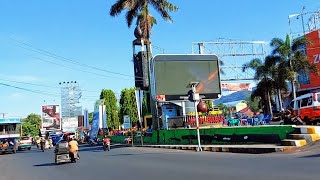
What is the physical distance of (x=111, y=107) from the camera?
274 feet

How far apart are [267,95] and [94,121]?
924 inches

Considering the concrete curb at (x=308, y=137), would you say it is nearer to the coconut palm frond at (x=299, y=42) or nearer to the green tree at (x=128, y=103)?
the coconut palm frond at (x=299, y=42)

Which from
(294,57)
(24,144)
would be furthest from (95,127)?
(294,57)

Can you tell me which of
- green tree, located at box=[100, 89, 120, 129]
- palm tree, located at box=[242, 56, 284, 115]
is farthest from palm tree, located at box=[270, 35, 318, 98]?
green tree, located at box=[100, 89, 120, 129]

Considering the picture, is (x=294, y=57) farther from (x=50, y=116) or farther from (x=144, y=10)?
(x=50, y=116)

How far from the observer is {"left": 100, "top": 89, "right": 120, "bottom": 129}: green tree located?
83.2 meters

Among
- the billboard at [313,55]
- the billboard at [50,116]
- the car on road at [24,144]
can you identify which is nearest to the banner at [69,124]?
the billboard at [50,116]

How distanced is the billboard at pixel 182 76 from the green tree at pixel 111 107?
4568 cm

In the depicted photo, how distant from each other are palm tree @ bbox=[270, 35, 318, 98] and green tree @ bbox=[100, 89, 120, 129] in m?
44.9

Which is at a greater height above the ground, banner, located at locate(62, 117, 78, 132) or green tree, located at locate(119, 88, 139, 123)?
green tree, located at locate(119, 88, 139, 123)

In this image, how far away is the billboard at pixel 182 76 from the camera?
123 feet

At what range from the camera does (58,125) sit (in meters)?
107

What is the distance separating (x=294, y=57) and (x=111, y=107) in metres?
46.9

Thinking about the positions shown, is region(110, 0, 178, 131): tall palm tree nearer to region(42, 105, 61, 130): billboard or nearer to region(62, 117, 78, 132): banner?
region(62, 117, 78, 132): banner
